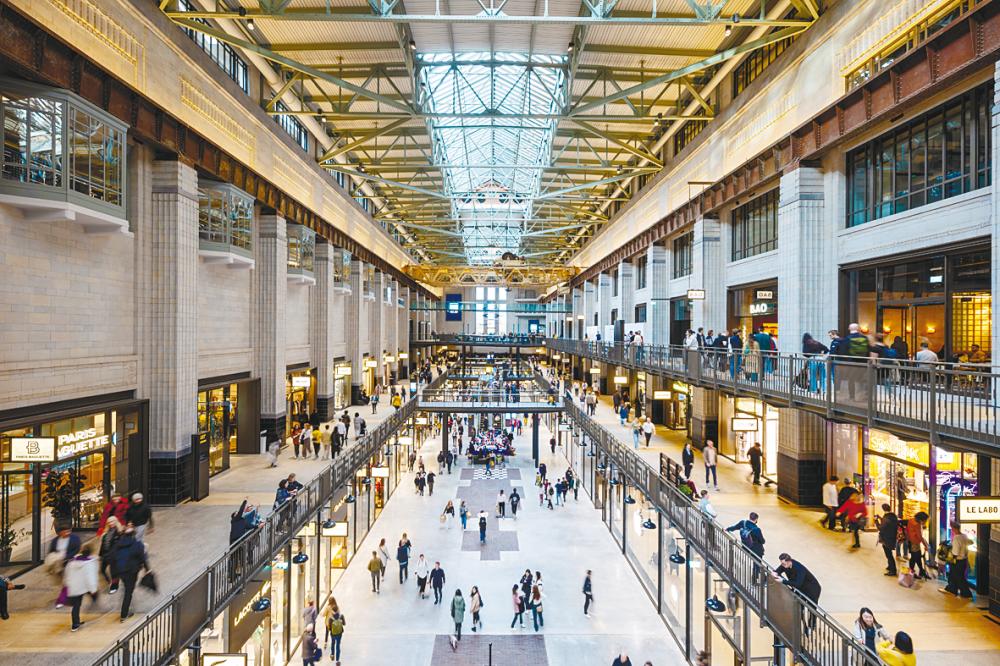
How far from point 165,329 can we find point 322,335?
13.3 meters

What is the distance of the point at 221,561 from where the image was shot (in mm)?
8219

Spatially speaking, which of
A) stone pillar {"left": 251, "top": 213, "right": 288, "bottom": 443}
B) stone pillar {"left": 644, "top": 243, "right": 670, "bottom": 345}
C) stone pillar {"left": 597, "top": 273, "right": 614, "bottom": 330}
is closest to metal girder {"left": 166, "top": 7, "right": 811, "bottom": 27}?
stone pillar {"left": 251, "top": 213, "right": 288, "bottom": 443}

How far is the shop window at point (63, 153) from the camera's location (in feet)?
31.7

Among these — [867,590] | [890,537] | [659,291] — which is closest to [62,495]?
[867,590]

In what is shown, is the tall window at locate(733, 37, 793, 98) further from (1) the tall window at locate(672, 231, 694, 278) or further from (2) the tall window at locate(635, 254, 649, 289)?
(2) the tall window at locate(635, 254, 649, 289)

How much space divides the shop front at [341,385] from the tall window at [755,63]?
20.8 m

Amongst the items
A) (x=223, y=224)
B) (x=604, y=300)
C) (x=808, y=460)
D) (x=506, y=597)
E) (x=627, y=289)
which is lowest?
(x=506, y=597)

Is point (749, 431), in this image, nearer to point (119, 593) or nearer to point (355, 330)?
point (119, 593)

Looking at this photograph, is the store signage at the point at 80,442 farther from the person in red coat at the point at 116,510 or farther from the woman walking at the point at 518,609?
the woman walking at the point at 518,609

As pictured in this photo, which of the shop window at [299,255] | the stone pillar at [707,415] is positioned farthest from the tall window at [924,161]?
the shop window at [299,255]

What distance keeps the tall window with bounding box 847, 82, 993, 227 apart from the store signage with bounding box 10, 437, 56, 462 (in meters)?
17.3

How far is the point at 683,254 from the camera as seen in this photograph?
26.9 meters

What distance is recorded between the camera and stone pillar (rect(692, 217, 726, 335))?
22.1 m

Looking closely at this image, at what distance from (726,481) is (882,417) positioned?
9754mm
